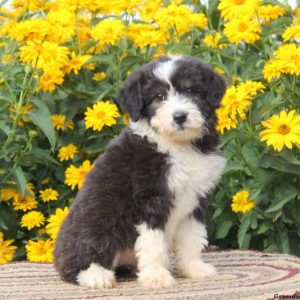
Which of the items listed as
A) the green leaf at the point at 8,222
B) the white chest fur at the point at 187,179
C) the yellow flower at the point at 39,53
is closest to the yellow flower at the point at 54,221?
the green leaf at the point at 8,222

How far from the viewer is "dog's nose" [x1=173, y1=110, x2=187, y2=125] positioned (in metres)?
5.53

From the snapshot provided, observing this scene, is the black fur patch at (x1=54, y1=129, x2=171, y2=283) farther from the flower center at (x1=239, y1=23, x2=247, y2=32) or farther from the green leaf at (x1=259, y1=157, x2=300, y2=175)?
the flower center at (x1=239, y1=23, x2=247, y2=32)

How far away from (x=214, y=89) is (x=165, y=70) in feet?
1.30

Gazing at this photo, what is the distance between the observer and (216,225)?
7.49 metres

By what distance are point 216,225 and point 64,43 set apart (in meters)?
2.38

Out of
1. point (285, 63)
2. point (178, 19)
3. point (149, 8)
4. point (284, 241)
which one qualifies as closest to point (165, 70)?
point (285, 63)

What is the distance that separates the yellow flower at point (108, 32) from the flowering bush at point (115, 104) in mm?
10

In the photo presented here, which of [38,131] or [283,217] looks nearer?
[283,217]

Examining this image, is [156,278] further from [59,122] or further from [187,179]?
[59,122]

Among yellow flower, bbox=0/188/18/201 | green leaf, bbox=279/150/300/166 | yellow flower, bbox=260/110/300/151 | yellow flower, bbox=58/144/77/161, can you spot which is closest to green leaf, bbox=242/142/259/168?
green leaf, bbox=279/150/300/166

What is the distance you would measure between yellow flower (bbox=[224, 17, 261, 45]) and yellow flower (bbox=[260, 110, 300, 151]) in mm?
1058

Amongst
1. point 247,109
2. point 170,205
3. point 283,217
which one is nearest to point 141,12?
point 247,109

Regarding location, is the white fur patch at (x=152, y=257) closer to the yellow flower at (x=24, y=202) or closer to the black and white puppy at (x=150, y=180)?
the black and white puppy at (x=150, y=180)

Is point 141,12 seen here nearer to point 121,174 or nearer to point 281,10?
point 281,10
